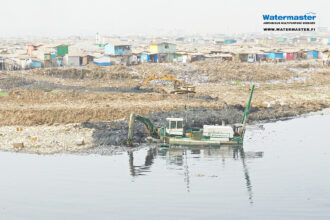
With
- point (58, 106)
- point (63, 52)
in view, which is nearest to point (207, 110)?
point (58, 106)

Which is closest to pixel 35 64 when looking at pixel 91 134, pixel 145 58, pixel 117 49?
pixel 117 49

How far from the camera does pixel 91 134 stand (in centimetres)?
3531

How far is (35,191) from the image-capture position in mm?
24891

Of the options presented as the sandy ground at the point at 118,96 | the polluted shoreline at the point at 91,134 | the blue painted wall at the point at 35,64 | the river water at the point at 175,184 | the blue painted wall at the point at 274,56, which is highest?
the blue painted wall at the point at 274,56

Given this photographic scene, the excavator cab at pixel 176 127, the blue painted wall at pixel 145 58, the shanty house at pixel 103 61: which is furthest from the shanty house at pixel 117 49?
the excavator cab at pixel 176 127

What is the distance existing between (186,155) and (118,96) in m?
19.0

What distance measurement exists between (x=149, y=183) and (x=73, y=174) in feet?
16.4

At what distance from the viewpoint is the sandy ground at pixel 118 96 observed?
3669cm

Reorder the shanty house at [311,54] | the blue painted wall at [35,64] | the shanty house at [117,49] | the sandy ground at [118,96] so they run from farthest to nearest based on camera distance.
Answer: the shanty house at [311,54] → the shanty house at [117,49] → the blue painted wall at [35,64] → the sandy ground at [118,96]

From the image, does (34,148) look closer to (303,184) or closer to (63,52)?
(303,184)

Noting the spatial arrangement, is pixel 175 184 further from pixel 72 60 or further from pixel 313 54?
pixel 313 54

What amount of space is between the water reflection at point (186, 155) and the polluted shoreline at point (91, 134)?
89.3 inches

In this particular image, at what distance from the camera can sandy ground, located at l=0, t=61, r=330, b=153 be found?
36688mm

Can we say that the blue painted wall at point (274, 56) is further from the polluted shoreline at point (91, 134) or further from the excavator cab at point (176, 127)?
the excavator cab at point (176, 127)
